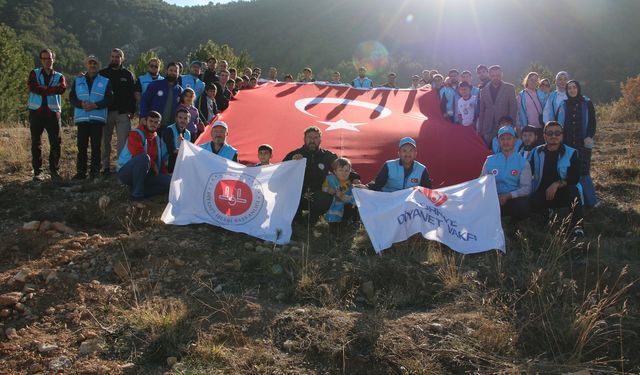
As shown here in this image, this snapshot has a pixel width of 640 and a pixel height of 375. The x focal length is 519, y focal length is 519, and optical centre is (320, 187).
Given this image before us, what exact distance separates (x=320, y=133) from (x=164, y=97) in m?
2.42

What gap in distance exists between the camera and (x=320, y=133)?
6.28 m

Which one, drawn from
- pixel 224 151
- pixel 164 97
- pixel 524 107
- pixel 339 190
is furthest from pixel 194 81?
pixel 524 107

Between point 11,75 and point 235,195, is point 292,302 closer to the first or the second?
point 235,195

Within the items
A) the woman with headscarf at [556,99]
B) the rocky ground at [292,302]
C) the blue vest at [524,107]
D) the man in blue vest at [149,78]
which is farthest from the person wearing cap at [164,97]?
the woman with headscarf at [556,99]

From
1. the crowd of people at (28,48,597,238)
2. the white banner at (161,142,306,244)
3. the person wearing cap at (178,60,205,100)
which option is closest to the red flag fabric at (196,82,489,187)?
the crowd of people at (28,48,597,238)

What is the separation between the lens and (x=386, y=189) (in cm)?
598

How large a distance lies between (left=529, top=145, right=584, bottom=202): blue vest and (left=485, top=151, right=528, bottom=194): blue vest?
0.53 feet

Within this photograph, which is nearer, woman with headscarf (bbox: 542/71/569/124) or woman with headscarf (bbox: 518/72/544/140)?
woman with headscarf (bbox: 542/71/569/124)

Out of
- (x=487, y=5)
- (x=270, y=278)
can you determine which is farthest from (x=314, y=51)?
(x=270, y=278)

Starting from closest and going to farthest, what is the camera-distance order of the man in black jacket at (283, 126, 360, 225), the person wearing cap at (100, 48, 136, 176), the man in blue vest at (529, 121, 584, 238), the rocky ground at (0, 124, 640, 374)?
the rocky ground at (0, 124, 640, 374) < the man in blue vest at (529, 121, 584, 238) < the man in black jacket at (283, 126, 360, 225) < the person wearing cap at (100, 48, 136, 176)

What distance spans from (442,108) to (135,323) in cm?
626

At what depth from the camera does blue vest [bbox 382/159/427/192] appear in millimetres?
5922

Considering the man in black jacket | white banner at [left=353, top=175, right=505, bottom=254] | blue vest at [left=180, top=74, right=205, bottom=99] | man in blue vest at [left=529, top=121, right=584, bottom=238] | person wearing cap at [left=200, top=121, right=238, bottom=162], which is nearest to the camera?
white banner at [left=353, top=175, right=505, bottom=254]

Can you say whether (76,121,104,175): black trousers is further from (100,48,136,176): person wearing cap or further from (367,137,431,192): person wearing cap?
(367,137,431,192): person wearing cap
